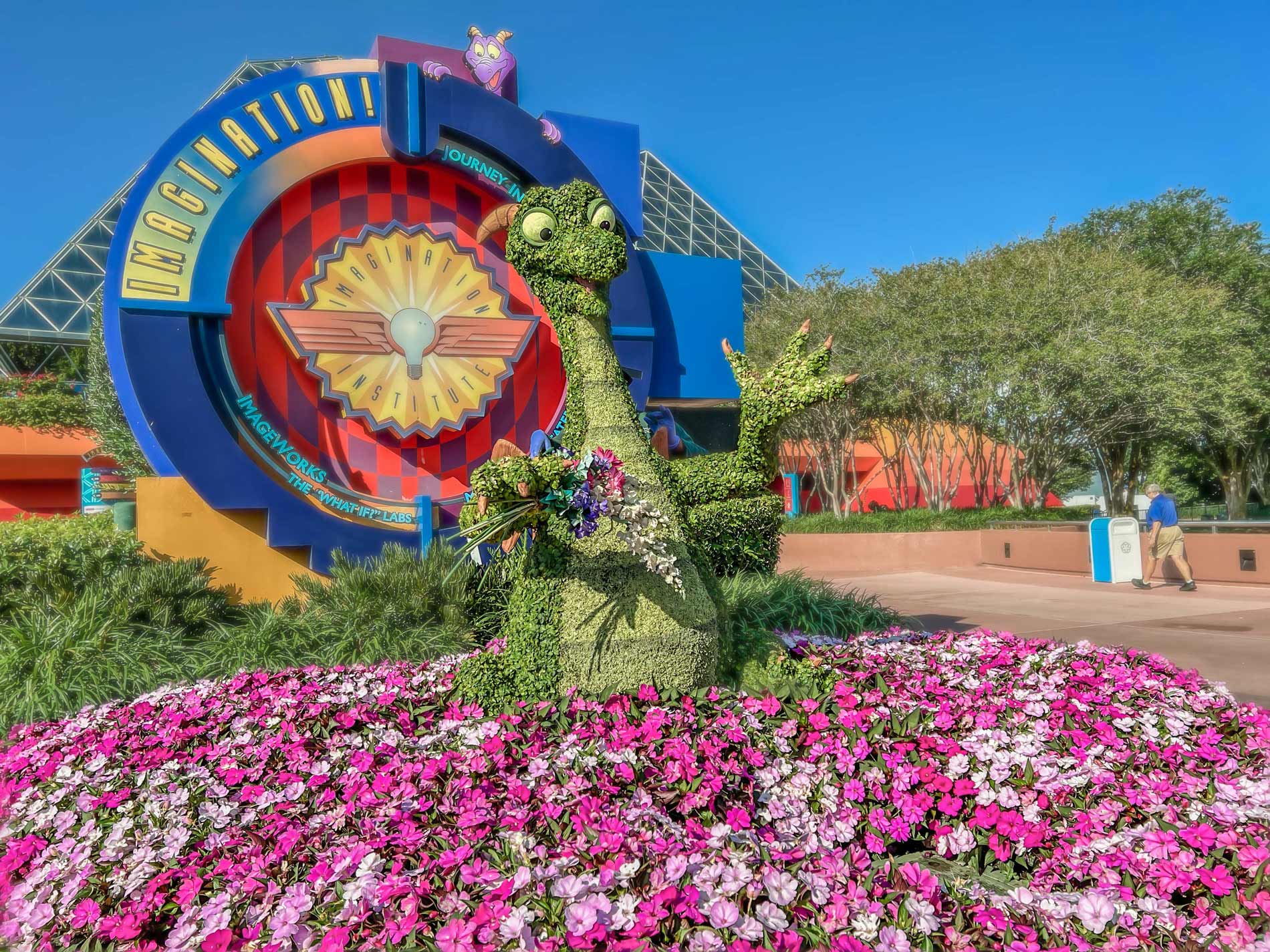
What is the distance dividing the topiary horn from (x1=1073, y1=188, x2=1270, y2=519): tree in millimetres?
16459

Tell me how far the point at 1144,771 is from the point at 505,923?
2.39 m

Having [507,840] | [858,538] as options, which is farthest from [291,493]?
[858,538]

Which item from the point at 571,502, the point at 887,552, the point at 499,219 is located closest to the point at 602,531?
the point at 571,502

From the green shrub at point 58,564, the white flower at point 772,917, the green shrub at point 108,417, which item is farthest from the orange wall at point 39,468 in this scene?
the white flower at point 772,917

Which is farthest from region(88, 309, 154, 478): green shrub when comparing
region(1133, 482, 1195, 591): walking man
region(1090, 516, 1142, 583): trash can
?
region(1133, 482, 1195, 591): walking man

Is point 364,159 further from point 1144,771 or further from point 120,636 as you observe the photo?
point 1144,771

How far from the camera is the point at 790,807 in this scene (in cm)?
264

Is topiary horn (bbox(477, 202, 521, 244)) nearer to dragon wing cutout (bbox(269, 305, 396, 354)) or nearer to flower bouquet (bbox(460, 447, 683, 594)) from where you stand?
flower bouquet (bbox(460, 447, 683, 594))

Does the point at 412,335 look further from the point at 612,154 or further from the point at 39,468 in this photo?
the point at 39,468

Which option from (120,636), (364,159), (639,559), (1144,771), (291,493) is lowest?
(1144,771)

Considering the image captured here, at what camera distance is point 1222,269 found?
20828 mm

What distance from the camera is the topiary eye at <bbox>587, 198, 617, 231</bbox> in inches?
137

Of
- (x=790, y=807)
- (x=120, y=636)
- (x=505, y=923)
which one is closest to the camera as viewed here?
(x=505, y=923)

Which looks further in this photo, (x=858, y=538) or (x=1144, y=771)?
(x=858, y=538)
